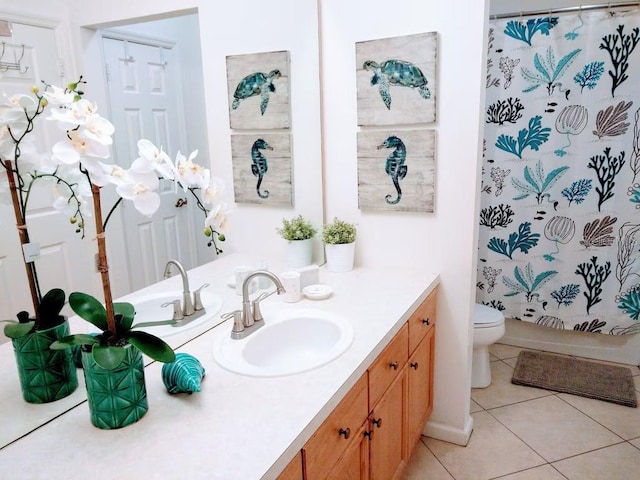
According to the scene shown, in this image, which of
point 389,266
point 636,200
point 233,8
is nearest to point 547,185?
point 636,200

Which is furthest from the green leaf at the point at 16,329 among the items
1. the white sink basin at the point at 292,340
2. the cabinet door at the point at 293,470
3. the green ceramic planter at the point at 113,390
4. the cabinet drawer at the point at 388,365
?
the cabinet drawer at the point at 388,365

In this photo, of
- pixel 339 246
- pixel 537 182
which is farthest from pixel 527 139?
pixel 339 246

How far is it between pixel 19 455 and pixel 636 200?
10.2 feet

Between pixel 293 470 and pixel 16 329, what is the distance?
673mm

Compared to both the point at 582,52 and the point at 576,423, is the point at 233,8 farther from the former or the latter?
the point at 576,423

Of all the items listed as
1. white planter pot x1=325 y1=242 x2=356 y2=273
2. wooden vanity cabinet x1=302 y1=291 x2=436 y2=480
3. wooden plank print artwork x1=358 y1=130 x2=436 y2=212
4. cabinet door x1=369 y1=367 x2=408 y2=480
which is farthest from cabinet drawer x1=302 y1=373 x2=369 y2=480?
wooden plank print artwork x1=358 y1=130 x2=436 y2=212

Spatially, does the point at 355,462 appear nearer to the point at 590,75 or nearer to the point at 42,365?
the point at 42,365

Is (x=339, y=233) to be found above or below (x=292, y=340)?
above

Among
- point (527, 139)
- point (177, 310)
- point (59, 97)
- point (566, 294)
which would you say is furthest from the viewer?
point (566, 294)

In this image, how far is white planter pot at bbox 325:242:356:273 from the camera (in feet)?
7.23

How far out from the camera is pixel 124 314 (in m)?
1.13

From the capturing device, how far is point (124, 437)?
1.04m

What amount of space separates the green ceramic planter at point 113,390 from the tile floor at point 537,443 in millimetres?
1462

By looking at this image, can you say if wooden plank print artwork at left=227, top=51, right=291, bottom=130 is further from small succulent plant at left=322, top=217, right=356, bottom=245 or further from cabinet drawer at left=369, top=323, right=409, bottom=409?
cabinet drawer at left=369, top=323, right=409, bottom=409
